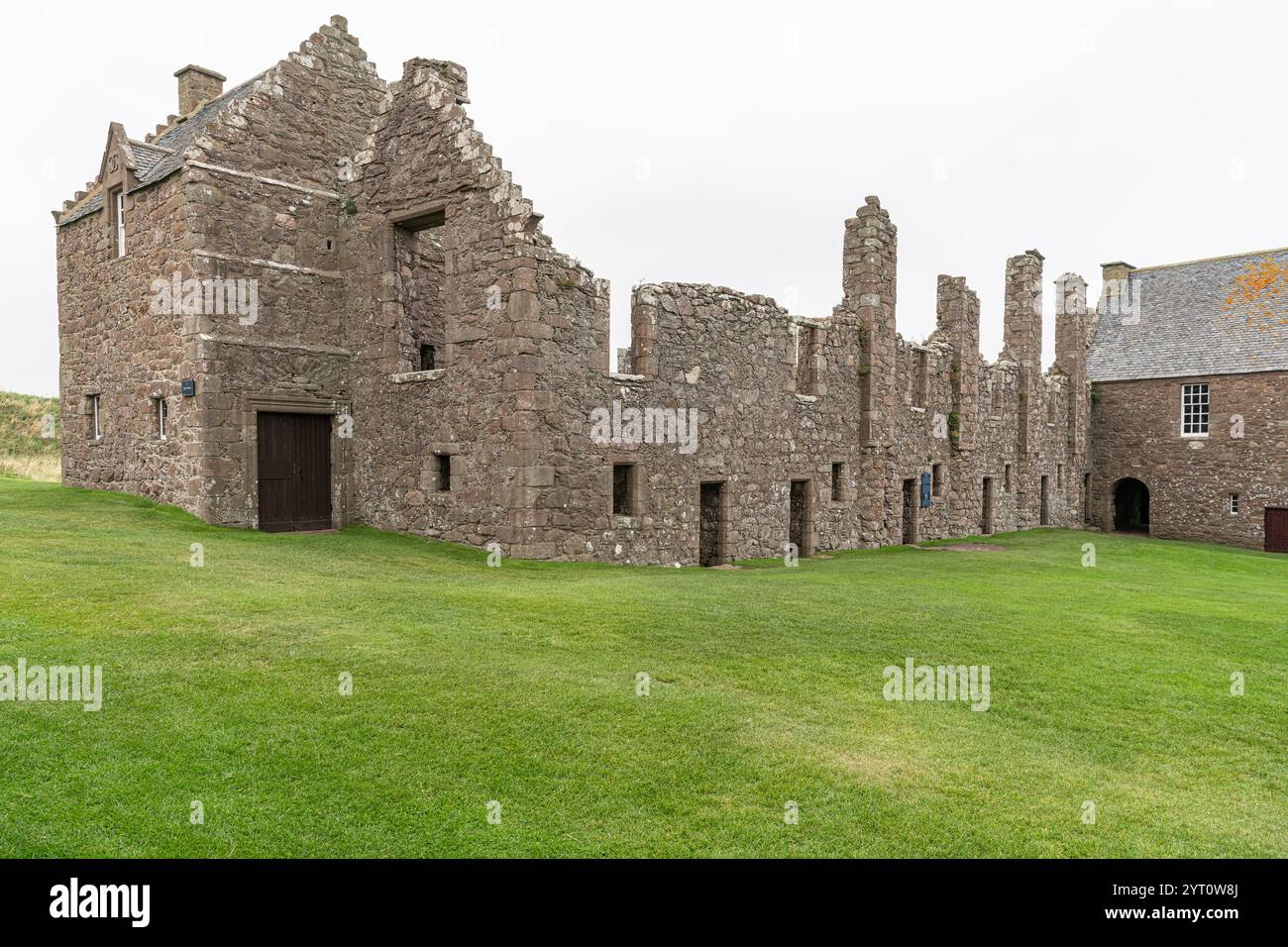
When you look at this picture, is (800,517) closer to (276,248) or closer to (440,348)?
(440,348)

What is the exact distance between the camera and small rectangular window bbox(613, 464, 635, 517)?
1855cm

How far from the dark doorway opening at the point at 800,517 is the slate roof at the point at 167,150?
16.4 metres

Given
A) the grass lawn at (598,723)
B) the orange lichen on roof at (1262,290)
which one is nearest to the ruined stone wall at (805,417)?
the grass lawn at (598,723)

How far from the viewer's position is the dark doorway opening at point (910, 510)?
93.7 feet

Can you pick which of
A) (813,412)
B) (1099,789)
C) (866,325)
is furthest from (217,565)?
(866,325)

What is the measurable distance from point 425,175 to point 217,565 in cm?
979

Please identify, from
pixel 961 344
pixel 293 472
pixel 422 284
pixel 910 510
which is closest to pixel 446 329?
pixel 422 284

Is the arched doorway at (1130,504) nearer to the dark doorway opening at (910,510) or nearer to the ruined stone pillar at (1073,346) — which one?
the ruined stone pillar at (1073,346)

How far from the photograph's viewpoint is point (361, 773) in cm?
602

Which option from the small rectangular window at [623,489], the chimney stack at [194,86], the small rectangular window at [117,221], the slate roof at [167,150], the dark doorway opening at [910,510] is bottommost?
the dark doorway opening at [910,510]

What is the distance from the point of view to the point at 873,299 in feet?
84.1

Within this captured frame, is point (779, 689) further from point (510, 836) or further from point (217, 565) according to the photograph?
point (217, 565)

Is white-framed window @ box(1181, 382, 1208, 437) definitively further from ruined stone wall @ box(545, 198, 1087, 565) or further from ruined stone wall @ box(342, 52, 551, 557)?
ruined stone wall @ box(342, 52, 551, 557)

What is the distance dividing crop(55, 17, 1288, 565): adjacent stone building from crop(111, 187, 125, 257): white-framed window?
7 cm
